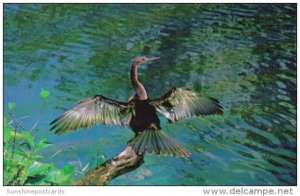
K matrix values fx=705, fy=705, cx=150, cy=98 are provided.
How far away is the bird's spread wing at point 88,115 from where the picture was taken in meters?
3.32

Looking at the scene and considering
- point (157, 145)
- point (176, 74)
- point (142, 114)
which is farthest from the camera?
point (176, 74)

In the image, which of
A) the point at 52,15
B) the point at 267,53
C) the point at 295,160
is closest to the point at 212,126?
the point at 295,160

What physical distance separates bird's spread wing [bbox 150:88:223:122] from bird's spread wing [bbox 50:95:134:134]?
21cm

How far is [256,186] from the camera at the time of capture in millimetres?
A: 3668

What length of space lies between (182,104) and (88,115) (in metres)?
0.46

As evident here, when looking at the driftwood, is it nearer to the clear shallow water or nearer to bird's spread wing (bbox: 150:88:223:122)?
the clear shallow water

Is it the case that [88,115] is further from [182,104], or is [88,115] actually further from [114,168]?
[182,104]

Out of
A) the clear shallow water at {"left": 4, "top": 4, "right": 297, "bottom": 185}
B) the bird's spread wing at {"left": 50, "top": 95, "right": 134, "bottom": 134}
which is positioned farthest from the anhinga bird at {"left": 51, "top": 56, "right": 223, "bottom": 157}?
the clear shallow water at {"left": 4, "top": 4, "right": 297, "bottom": 185}

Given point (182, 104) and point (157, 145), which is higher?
point (182, 104)

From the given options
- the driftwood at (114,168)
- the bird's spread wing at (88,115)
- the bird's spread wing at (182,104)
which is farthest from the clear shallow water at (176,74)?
the bird's spread wing at (182,104)

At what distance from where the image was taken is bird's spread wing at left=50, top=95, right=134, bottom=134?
332 cm

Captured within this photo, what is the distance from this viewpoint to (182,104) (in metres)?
3.43

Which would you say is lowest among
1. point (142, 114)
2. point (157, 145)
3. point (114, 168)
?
point (114, 168)

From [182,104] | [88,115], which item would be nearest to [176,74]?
[182,104]
